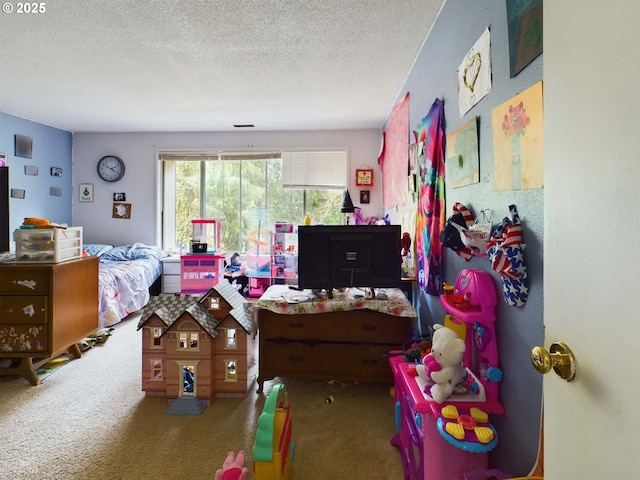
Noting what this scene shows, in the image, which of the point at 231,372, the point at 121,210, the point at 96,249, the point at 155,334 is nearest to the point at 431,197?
the point at 231,372

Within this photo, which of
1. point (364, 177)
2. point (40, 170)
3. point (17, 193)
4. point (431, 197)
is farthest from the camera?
point (364, 177)

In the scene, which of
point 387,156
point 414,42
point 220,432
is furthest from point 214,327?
point 387,156

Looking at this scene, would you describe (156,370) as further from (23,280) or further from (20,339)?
(23,280)

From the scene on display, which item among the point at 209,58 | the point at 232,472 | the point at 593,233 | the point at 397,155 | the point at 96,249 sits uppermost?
the point at 209,58

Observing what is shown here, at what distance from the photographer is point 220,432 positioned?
1703 millimetres

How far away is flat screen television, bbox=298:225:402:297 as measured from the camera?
6.84ft

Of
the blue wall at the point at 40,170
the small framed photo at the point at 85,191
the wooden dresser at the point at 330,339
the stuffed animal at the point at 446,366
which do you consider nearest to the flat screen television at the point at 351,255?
the wooden dresser at the point at 330,339

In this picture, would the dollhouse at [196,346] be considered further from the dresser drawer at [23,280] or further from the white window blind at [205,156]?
the white window blind at [205,156]

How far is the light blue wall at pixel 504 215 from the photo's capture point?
3.26ft

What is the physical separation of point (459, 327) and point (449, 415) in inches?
15.0

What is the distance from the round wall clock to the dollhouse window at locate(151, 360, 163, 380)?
3537 mm

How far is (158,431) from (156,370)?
418 mm

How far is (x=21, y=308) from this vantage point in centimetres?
217

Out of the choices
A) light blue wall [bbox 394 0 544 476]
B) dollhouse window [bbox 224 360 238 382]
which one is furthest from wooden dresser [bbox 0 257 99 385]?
light blue wall [bbox 394 0 544 476]
